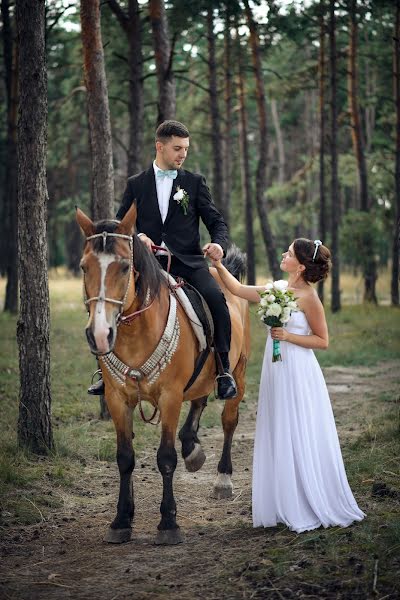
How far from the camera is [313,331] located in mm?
6969

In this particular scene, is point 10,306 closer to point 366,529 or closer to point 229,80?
point 229,80

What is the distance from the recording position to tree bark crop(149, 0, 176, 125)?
16328 millimetres

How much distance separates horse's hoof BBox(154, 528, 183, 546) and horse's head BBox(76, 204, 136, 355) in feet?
6.05

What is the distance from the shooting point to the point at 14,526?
7.06 m

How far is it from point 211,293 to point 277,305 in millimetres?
975

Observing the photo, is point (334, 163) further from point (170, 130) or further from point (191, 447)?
point (170, 130)

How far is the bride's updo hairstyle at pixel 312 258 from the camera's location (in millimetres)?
6969

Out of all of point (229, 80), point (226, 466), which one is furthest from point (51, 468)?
point (229, 80)

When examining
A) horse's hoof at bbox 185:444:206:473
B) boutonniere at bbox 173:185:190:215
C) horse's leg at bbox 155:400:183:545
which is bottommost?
horse's hoof at bbox 185:444:206:473

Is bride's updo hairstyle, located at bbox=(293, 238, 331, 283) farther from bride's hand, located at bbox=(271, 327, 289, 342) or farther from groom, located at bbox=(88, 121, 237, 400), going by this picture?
groom, located at bbox=(88, 121, 237, 400)

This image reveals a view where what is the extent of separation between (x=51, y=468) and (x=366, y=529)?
3.75m

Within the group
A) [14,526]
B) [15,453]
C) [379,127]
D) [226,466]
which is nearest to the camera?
[14,526]

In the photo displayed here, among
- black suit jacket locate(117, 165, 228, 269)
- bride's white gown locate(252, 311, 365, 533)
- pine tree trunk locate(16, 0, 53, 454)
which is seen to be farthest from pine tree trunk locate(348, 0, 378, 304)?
bride's white gown locate(252, 311, 365, 533)

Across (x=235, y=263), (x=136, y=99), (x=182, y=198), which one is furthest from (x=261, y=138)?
(x=182, y=198)
